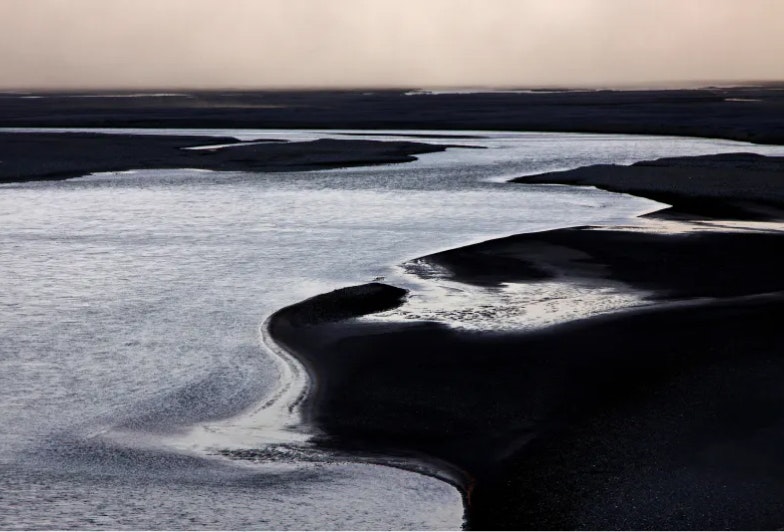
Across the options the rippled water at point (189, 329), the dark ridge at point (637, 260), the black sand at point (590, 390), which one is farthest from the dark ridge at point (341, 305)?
the dark ridge at point (637, 260)

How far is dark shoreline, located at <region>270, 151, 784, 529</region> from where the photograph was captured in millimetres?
7465

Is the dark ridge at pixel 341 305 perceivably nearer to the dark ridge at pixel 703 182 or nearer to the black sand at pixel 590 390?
the black sand at pixel 590 390

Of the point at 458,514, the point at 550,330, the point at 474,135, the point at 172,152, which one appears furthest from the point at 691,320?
the point at 474,135

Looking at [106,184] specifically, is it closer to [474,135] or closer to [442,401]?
[442,401]

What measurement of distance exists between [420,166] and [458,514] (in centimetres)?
2976

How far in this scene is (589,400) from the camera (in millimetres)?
9570

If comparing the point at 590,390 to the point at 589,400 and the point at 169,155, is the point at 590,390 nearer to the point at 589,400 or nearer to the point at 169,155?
the point at 589,400

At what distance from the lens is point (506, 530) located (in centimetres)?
707

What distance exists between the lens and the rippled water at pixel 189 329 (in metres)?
7.66

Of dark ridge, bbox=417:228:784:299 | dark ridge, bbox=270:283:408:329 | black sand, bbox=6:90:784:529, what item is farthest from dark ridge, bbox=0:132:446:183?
dark ridge, bbox=270:283:408:329

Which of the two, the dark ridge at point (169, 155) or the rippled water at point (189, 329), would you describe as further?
the dark ridge at point (169, 155)

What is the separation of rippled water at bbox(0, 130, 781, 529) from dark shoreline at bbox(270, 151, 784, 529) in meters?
0.57

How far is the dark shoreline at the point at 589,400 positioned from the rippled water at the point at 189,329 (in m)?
0.57

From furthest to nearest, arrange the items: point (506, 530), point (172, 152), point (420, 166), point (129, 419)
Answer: point (172, 152) → point (420, 166) → point (129, 419) → point (506, 530)
